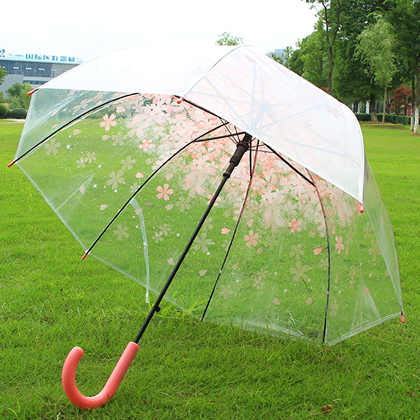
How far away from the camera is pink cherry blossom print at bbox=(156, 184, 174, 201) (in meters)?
2.69

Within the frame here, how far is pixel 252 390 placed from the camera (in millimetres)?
2256

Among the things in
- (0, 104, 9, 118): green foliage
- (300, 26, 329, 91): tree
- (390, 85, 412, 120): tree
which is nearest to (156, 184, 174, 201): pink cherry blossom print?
(300, 26, 329, 91): tree

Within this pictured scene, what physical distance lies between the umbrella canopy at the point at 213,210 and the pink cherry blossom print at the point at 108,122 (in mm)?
13

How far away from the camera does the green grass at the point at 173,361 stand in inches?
83.3

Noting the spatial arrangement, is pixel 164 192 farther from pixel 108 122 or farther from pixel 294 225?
pixel 294 225

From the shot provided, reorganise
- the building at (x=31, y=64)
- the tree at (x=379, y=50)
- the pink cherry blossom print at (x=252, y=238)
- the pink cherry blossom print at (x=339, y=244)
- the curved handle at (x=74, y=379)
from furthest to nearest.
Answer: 1. the building at (x=31, y=64)
2. the tree at (x=379, y=50)
3. the pink cherry blossom print at (x=252, y=238)
4. the pink cherry blossom print at (x=339, y=244)
5. the curved handle at (x=74, y=379)

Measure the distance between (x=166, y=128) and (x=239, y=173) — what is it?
0.53 meters

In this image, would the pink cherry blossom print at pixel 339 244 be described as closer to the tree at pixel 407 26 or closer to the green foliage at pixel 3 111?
the tree at pixel 407 26

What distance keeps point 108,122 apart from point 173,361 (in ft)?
4.65

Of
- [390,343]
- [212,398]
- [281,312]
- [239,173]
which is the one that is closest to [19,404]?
[212,398]

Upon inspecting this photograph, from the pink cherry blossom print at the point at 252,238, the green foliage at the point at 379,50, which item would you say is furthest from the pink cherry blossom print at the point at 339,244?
the green foliage at the point at 379,50

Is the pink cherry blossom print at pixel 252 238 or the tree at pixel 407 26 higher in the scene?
the tree at pixel 407 26

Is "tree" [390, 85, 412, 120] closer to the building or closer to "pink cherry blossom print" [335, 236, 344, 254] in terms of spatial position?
"pink cherry blossom print" [335, 236, 344, 254]

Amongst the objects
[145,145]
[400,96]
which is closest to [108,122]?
[145,145]
